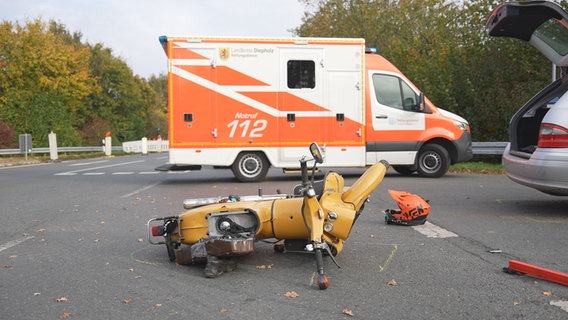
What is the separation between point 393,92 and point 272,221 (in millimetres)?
8974

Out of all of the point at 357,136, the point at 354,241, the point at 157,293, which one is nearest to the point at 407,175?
the point at 357,136

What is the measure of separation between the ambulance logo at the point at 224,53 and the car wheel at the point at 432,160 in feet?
16.9

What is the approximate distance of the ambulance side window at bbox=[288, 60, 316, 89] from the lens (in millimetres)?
12359

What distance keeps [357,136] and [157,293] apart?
9.18 metres

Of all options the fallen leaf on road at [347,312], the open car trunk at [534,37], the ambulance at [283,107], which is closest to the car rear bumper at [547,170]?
the open car trunk at [534,37]

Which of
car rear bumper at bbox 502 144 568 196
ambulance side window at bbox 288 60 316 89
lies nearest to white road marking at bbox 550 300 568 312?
car rear bumper at bbox 502 144 568 196

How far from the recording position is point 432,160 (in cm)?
1310

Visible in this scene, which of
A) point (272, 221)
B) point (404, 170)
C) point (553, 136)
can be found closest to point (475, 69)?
point (404, 170)

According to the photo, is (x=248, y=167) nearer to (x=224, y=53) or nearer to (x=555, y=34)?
(x=224, y=53)

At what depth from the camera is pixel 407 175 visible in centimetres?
1402

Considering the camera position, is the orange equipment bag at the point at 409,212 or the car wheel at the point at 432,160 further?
the car wheel at the point at 432,160

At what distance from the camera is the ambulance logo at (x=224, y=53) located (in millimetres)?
12164

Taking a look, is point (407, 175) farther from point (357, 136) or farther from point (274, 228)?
point (274, 228)

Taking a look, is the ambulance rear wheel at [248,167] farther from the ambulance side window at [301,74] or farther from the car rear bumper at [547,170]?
the car rear bumper at [547,170]
